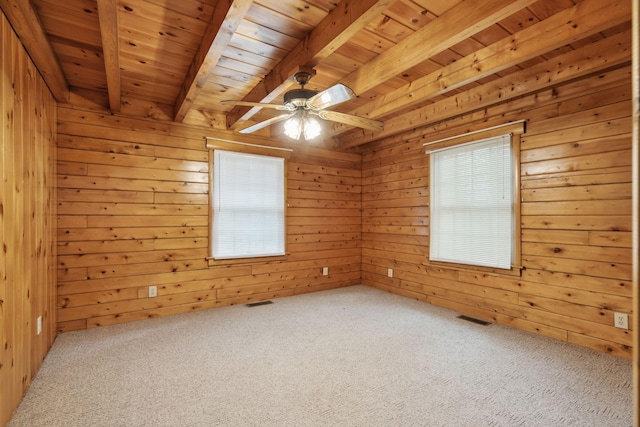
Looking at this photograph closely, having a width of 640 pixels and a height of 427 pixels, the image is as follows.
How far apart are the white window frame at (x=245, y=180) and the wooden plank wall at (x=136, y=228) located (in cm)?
8

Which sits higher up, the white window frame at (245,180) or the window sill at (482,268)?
the white window frame at (245,180)

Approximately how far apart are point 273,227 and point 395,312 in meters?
1.94

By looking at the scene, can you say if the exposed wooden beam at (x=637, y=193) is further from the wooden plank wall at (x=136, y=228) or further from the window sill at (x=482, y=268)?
the wooden plank wall at (x=136, y=228)

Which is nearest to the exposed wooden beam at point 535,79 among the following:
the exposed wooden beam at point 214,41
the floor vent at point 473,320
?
the floor vent at point 473,320

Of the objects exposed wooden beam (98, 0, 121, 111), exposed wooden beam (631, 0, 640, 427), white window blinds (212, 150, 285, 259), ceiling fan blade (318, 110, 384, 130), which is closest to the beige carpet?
white window blinds (212, 150, 285, 259)

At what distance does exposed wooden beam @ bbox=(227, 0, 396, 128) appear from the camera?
1734mm

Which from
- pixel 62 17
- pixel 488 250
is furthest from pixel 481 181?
pixel 62 17

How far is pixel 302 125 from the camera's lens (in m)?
2.69

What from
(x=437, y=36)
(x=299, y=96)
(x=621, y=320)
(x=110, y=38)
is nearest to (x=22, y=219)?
(x=110, y=38)

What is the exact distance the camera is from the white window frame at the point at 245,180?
3.88 metres

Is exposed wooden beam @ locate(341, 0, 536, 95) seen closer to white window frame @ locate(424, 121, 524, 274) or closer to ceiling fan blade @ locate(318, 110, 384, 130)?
ceiling fan blade @ locate(318, 110, 384, 130)

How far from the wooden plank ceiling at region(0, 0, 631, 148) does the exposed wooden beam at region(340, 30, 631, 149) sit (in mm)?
58

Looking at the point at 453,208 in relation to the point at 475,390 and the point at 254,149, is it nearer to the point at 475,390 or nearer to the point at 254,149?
the point at 475,390

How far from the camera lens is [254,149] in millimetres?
4223
